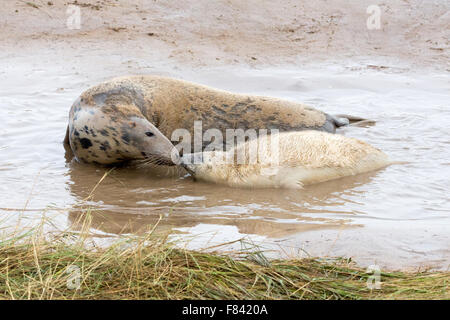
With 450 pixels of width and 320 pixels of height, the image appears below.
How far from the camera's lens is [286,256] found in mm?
3832

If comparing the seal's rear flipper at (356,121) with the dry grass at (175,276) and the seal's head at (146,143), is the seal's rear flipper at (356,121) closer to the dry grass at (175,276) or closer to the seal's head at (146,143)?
the seal's head at (146,143)

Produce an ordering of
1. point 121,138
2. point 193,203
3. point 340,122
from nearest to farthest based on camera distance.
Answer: point 193,203
point 121,138
point 340,122

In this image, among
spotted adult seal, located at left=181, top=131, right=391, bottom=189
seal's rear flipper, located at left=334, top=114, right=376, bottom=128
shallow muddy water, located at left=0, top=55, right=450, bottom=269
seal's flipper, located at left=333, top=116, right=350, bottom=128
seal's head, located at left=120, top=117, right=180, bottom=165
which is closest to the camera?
shallow muddy water, located at left=0, top=55, right=450, bottom=269

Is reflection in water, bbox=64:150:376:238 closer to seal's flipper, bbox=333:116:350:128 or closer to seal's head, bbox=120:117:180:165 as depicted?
seal's head, bbox=120:117:180:165

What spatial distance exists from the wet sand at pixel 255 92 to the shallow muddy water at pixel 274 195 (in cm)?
2

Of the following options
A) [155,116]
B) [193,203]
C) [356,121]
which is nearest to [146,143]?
[155,116]

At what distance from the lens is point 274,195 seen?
530 centimetres

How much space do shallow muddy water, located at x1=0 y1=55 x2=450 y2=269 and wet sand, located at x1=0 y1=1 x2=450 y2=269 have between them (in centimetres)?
2

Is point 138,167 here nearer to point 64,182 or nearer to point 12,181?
point 64,182

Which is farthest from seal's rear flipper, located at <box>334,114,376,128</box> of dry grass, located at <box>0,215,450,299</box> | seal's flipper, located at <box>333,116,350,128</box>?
dry grass, located at <box>0,215,450,299</box>

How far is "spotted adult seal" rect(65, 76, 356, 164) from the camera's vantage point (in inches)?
225

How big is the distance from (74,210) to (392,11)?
9.11 m

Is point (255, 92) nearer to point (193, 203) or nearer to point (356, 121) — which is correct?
point (356, 121)

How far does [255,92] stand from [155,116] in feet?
9.24
